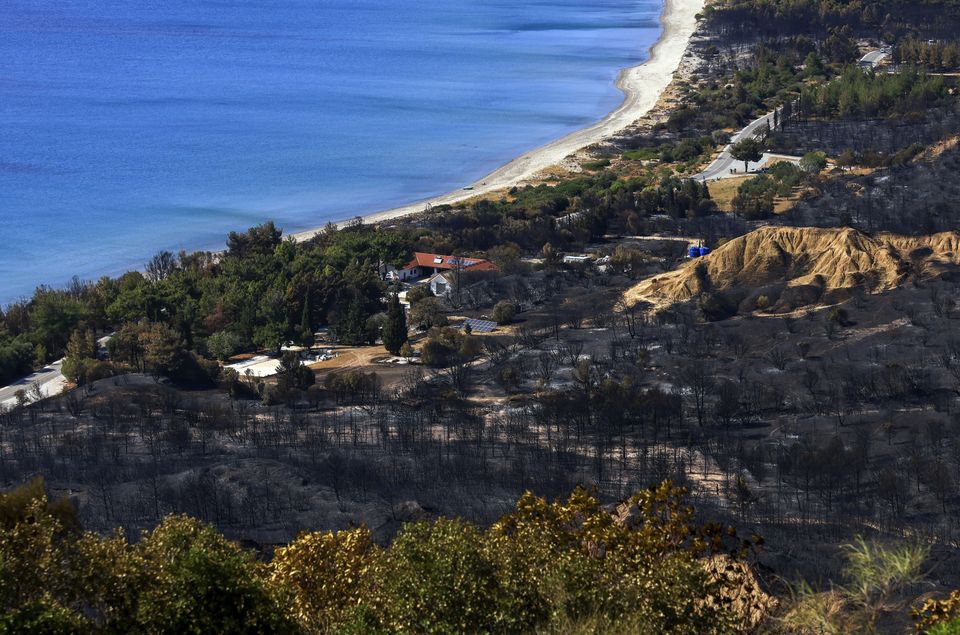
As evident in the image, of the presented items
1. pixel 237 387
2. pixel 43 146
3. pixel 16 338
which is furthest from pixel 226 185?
pixel 237 387

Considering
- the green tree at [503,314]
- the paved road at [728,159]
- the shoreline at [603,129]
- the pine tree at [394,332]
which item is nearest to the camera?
the pine tree at [394,332]

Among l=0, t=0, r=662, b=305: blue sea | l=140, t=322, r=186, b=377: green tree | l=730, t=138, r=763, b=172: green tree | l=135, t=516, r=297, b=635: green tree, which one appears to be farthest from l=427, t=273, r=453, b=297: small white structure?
l=135, t=516, r=297, b=635: green tree

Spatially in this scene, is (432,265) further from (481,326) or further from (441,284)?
(481,326)

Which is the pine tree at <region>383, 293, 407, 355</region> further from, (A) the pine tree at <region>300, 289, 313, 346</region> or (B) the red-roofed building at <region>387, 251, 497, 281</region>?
(B) the red-roofed building at <region>387, 251, 497, 281</region>

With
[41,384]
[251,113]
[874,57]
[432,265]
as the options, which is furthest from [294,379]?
[874,57]

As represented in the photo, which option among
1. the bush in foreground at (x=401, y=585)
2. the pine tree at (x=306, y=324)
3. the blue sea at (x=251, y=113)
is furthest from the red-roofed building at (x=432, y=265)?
the bush in foreground at (x=401, y=585)

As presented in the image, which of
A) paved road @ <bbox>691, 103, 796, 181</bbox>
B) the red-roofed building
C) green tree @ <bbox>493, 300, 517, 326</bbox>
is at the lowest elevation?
green tree @ <bbox>493, 300, 517, 326</bbox>

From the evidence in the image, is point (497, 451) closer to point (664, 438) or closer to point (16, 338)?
point (664, 438)

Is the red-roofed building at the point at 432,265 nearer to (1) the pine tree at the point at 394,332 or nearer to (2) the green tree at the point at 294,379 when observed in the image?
(1) the pine tree at the point at 394,332
